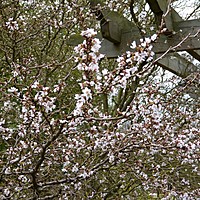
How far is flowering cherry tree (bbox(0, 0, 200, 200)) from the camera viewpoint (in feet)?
5.26

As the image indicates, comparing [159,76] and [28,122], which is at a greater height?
[159,76]

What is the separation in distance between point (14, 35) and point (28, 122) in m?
1.41

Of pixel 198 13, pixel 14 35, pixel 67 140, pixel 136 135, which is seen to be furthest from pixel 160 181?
pixel 198 13

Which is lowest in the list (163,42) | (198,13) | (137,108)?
(137,108)

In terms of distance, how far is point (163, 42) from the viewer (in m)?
2.54

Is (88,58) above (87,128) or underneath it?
underneath

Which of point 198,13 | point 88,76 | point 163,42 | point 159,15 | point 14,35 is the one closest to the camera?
point 88,76

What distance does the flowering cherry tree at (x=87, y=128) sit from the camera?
5.26 feet

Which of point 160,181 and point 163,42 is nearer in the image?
point 163,42

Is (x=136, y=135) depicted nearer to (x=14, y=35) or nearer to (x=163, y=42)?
(x=163, y=42)

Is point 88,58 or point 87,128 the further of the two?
point 87,128

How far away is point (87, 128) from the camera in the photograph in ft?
10.3

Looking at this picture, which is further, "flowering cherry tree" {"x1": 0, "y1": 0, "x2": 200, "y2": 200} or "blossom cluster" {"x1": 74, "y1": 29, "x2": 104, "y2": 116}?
"flowering cherry tree" {"x1": 0, "y1": 0, "x2": 200, "y2": 200}

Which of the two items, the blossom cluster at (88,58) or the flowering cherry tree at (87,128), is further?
the flowering cherry tree at (87,128)
